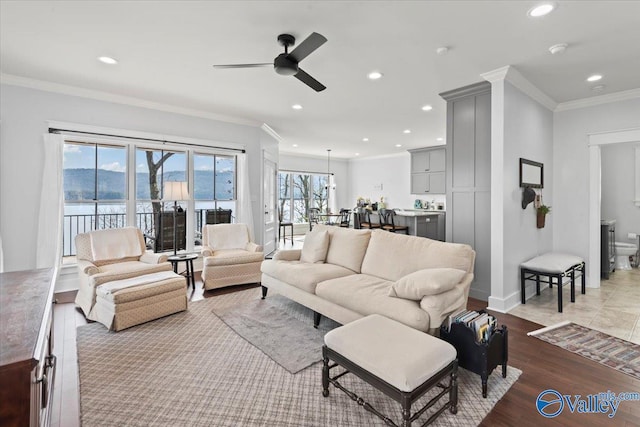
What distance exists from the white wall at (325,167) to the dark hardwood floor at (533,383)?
7.20 m

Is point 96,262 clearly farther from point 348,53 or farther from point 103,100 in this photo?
point 348,53

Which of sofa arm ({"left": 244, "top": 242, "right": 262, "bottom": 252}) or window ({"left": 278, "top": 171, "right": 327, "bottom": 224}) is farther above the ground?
window ({"left": 278, "top": 171, "right": 327, "bottom": 224})

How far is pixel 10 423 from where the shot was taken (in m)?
0.85

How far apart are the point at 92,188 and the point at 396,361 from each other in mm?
4815

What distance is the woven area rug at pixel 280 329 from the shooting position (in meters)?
2.45

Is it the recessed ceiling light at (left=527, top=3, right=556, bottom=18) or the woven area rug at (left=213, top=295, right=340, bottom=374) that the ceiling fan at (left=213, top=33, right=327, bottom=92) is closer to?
the recessed ceiling light at (left=527, top=3, right=556, bottom=18)

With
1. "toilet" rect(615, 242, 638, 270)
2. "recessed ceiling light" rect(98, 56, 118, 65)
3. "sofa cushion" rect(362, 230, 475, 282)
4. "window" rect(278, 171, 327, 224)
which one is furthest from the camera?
"window" rect(278, 171, 327, 224)

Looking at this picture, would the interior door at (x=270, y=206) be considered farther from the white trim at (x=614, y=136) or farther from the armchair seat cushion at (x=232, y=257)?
the white trim at (x=614, y=136)

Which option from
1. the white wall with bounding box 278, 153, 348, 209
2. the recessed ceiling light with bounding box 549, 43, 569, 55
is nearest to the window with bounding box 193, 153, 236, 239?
the white wall with bounding box 278, 153, 348, 209

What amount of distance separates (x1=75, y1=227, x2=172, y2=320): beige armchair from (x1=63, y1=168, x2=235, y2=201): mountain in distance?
3.37 ft

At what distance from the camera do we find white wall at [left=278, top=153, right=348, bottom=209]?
955cm

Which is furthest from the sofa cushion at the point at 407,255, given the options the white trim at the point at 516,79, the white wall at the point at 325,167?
the white wall at the point at 325,167

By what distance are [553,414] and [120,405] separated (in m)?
2.63

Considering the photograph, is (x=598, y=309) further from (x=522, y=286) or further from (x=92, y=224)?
(x=92, y=224)
